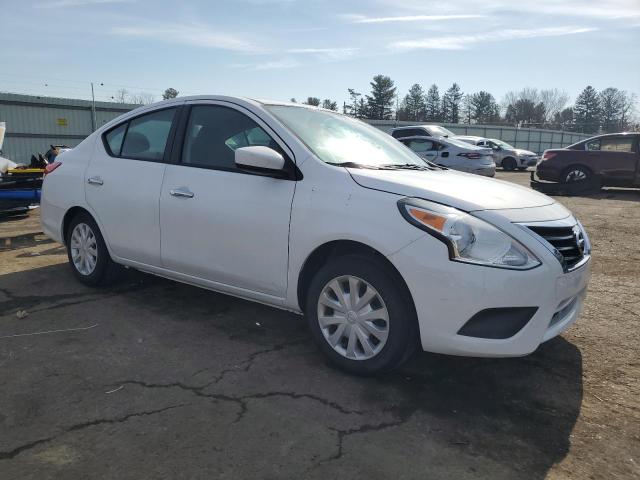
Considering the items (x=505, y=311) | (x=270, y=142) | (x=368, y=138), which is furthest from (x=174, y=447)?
(x=368, y=138)

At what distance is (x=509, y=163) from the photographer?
955 inches

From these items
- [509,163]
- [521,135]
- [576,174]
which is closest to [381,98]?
[521,135]

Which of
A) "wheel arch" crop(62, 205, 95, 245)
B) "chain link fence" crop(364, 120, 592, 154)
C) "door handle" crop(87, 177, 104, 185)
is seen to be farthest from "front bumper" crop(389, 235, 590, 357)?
"chain link fence" crop(364, 120, 592, 154)

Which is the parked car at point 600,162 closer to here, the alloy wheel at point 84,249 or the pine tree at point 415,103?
the alloy wheel at point 84,249

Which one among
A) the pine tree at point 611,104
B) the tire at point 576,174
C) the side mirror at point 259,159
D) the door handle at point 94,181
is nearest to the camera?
the side mirror at point 259,159

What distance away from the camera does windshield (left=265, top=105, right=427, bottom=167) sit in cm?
351

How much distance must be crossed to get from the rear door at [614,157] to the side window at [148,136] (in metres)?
11.9

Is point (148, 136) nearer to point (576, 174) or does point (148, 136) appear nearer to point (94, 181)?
point (94, 181)

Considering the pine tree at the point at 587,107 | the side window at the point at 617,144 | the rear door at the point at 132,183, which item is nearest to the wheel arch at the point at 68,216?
the rear door at the point at 132,183

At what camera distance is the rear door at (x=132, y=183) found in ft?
13.6

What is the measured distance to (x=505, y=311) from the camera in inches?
108

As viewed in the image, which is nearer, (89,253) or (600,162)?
(89,253)

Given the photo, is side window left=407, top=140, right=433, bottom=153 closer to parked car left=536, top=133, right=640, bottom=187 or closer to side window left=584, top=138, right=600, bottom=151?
parked car left=536, top=133, right=640, bottom=187

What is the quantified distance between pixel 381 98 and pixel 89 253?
73.0 meters
